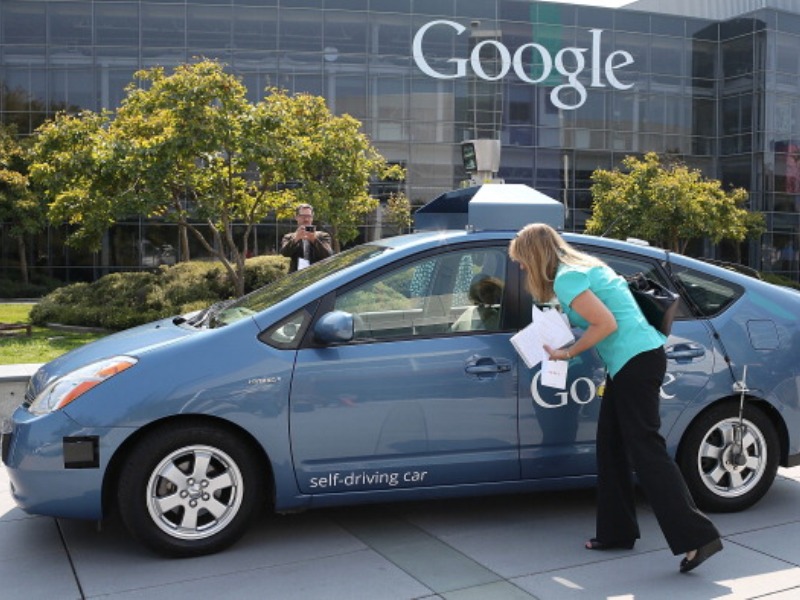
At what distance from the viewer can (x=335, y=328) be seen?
435cm

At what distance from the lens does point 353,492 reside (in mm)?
4508

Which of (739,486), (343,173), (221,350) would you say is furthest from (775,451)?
(343,173)

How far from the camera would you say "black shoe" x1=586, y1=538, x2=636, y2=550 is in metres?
4.48

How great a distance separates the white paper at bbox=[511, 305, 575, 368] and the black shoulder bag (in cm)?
38

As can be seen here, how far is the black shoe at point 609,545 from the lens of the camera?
14.7 feet

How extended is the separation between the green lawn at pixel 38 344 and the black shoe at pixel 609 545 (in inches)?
300

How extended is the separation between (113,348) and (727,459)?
11.3 ft

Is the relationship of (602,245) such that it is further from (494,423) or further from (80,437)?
(80,437)

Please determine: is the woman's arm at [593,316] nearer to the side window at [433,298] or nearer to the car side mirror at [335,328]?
the side window at [433,298]

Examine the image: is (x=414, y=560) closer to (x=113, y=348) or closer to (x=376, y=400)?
(x=376, y=400)

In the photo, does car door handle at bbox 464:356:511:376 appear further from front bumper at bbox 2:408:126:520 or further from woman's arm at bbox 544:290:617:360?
front bumper at bbox 2:408:126:520

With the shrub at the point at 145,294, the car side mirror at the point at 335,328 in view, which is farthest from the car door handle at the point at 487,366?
the shrub at the point at 145,294

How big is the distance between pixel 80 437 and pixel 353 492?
4.46 feet

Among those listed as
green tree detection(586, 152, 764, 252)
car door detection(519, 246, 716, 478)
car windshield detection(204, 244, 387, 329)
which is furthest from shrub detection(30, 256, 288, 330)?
green tree detection(586, 152, 764, 252)
